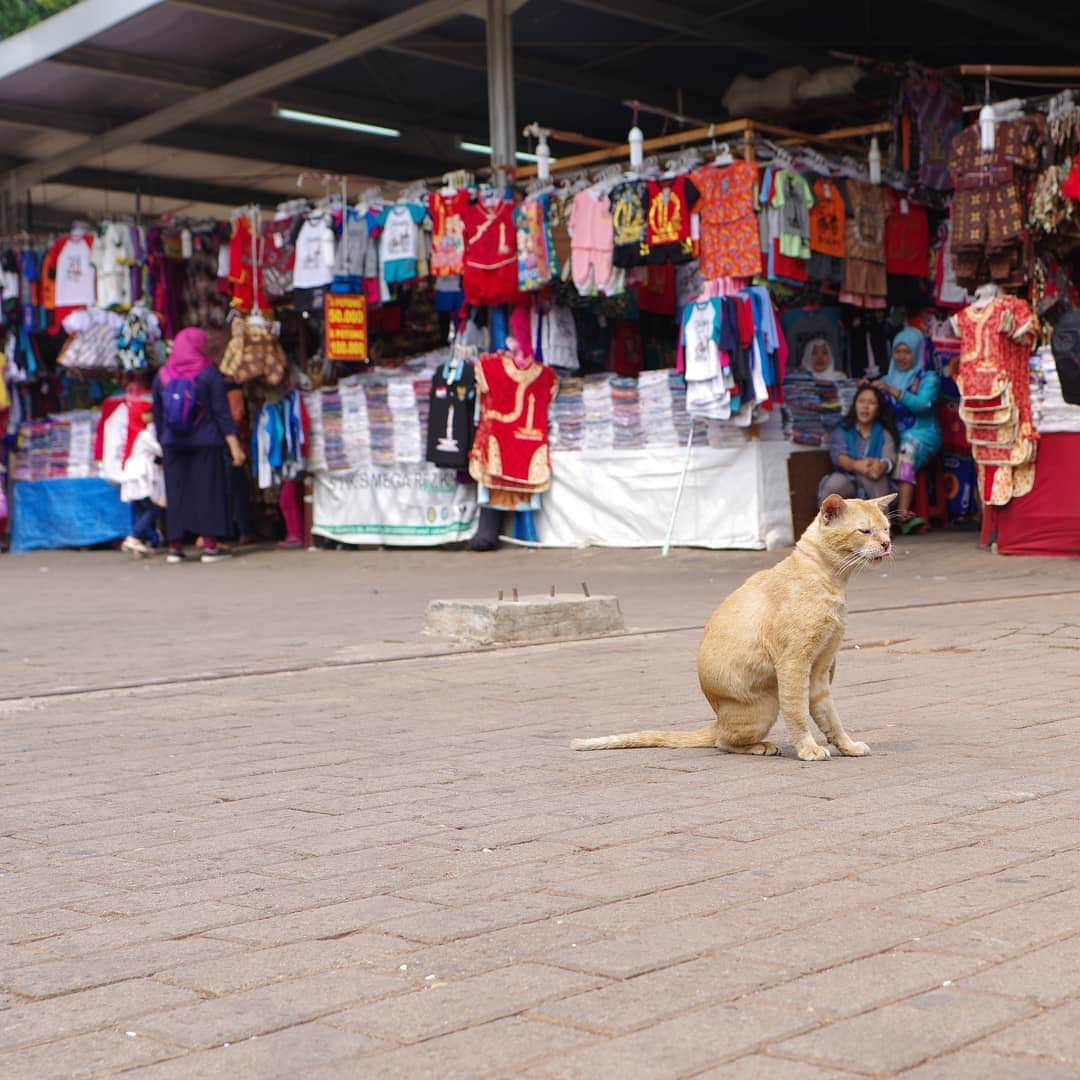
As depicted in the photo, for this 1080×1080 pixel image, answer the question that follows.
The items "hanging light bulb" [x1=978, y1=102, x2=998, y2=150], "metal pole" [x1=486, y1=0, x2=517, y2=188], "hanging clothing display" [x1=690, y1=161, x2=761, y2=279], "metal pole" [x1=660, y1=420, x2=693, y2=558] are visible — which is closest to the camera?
"hanging light bulb" [x1=978, y1=102, x2=998, y2=150]

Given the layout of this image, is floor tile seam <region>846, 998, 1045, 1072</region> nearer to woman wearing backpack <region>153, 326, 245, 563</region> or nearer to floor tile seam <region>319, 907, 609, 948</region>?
floor tile seam <region>319, 907, 609, 948</region>

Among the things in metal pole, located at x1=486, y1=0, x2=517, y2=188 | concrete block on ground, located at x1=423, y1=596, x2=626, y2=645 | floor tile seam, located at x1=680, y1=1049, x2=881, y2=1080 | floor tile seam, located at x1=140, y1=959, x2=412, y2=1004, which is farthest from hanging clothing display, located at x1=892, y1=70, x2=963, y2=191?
floor tile seam, located at x1=680, y1=1049, x2=881, y2=1080

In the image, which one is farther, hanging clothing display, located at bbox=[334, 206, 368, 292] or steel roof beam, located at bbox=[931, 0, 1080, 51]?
steel roof beam, located at bbox=[931, 0, 1080, 51]

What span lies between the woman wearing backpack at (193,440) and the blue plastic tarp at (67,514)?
225 centimetres

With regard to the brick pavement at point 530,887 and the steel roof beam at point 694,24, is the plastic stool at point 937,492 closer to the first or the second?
the steel roof beam at point 694,24

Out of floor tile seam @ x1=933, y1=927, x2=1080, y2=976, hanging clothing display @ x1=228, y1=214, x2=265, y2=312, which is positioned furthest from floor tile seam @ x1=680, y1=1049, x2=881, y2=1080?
hanging clothing display @ x1=228, y1=214, x2=265, y2=312

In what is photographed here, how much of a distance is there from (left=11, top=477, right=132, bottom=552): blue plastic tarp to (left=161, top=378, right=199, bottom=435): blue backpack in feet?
8.99

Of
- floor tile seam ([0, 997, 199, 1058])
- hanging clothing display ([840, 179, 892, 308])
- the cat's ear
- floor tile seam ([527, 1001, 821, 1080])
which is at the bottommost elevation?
floor tile seam ([0, 997, 199, 1058])

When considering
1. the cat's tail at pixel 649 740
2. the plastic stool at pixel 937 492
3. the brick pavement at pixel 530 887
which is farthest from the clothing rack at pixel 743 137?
the cat's tail at pixel 649 740

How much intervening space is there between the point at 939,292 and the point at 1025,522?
136 inches

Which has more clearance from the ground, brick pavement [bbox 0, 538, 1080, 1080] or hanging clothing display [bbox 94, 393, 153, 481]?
hanging clothing display [bbox 94, 393, 153, 481]

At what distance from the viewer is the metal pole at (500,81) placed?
15.6 meters

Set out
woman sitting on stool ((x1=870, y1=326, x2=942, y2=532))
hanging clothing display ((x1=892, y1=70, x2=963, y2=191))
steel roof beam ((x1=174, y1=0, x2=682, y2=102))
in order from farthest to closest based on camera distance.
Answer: steel roof beam ((x1=174, y1=0, x2=682, y2=102))
hanging clothing display ((x1=892, y1=70, x2=963, y2=191))
woman sitting on stool ((x1=870, y1=326, x2=942, y2=532))

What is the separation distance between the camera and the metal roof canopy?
54.6 ft
